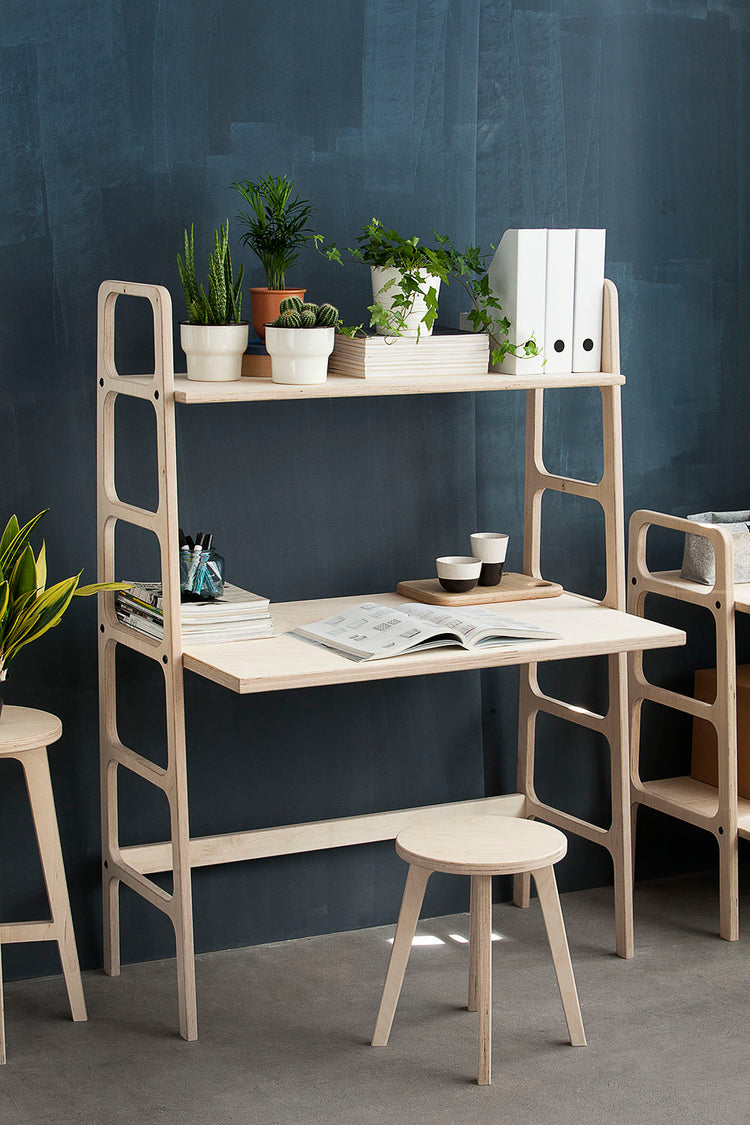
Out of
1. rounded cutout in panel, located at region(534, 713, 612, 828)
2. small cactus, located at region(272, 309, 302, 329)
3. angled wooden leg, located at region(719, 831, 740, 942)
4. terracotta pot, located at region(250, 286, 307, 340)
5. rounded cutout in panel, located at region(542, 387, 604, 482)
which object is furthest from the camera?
rounded cutout in panel, located at region(534, 713, 612, 828)

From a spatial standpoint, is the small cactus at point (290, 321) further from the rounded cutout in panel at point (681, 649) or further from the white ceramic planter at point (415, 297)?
the rounded cutout in panel at point (681, 649)

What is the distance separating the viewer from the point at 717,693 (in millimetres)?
3229

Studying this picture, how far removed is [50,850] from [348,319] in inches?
48.7

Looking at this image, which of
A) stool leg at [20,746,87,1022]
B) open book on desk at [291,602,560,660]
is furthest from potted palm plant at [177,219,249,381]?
stool leg at [20,746,87,1022]

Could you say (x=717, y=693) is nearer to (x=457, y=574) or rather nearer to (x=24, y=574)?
(x=457, y=574)

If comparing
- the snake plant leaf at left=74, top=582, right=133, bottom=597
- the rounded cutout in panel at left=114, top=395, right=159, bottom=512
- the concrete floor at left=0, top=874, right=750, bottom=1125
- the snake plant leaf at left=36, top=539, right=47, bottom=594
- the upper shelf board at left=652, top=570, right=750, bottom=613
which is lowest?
the concrete floor at left=0, top=874, right=750, bottom=1125

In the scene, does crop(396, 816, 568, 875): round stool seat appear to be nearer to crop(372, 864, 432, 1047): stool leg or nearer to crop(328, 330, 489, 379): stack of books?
crop(372, 864, 432, 1047): stool leg

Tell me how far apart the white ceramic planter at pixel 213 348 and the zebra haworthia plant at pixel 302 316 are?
0.25ft

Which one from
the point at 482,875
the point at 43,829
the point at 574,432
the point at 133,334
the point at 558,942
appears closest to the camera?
the point at 482,875

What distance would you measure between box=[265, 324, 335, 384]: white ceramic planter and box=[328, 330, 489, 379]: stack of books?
11 cm

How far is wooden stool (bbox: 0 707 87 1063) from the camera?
2.65 metres

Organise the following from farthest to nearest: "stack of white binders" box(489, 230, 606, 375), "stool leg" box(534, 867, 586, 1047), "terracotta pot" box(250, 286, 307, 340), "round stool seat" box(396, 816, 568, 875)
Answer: "stack of white binders" box(489, 230, 606, 375)
"terracotta pot" box(250, 286, 307, 340)
"stool leg" box(534, 867, 586, 1047)
"round stool seat" box(396, 816, 568, 875)

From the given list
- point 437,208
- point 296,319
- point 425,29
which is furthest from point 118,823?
point 425,29

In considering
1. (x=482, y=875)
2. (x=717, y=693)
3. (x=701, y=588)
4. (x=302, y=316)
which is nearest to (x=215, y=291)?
(x=302, y=316)
